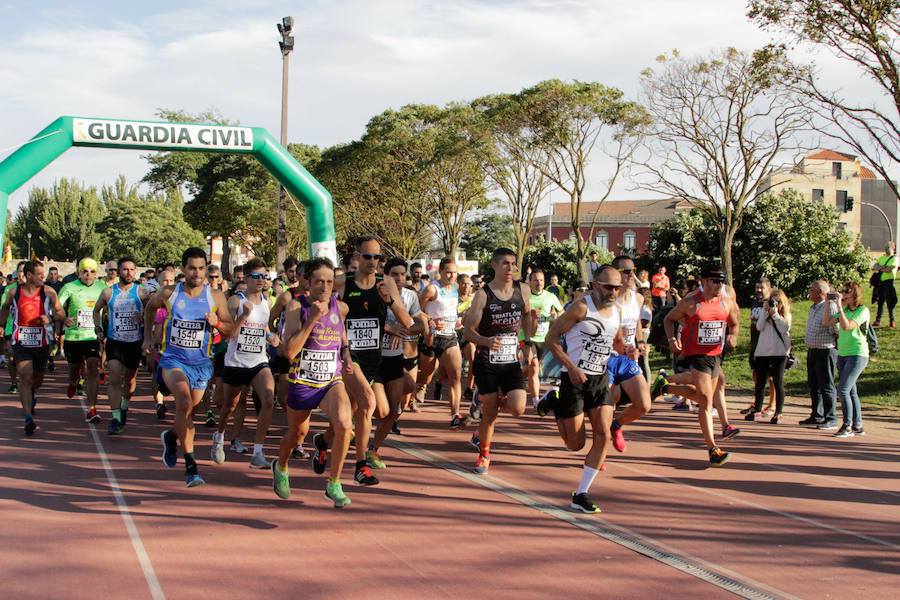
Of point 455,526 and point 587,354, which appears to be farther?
point 587,354

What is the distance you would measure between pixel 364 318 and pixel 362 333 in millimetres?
140

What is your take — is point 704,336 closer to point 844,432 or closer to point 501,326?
point 501,326

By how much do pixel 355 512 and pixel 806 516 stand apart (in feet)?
11.7

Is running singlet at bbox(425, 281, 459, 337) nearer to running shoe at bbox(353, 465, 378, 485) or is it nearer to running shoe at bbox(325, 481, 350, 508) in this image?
running shoe at bbox(353, 465, 378, 485)

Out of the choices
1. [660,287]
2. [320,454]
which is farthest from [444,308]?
[660,287]

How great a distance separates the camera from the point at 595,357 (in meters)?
6.81

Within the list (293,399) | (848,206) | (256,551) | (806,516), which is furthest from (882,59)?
(848,206)

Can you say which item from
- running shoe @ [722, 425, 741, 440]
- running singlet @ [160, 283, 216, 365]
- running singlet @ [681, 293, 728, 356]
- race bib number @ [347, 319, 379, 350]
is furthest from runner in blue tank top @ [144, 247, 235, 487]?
running shoe @ [722, 425, 741, 440]

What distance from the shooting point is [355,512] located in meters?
6.21

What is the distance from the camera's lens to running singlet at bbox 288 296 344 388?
6141 millimetres

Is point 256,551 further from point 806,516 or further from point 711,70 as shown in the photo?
point 711,70

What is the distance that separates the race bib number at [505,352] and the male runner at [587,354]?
0.75m

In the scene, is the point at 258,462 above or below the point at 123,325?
below

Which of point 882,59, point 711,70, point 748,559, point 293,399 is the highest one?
point 711,70
